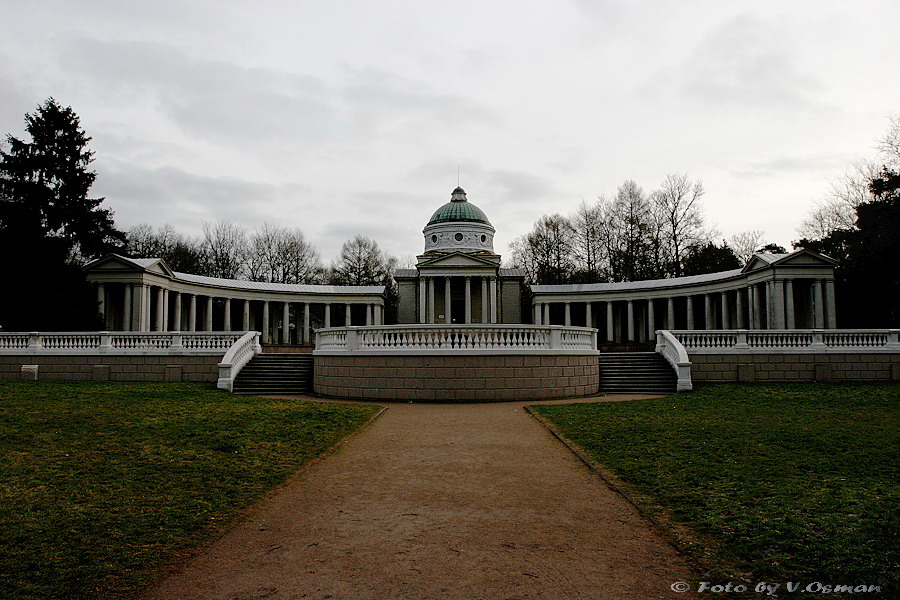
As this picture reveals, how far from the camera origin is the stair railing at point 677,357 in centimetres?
2045

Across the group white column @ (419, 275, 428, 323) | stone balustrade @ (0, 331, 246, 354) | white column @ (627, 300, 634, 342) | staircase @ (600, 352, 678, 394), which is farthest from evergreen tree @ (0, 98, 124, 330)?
white column @ (627, 300, 634, 342)

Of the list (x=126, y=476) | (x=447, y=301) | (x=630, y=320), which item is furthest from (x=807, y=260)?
(x=126, y=476)

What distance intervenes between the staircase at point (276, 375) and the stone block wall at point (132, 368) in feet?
5.95

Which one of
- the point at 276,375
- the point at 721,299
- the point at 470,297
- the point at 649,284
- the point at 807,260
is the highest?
the point at 807,260

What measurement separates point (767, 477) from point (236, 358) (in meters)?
18.8

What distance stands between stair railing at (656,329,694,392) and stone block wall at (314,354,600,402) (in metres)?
4.48

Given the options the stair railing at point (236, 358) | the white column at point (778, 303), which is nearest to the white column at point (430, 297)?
the white column at point (778, 303)

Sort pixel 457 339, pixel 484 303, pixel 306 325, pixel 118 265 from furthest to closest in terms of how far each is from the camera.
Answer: pixel 484 303 → pixel 306 325 → pixel 118 265 → pixel 457 339

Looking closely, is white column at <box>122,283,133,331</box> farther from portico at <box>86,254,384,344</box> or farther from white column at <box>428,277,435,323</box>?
white column at <box>428,277,435,323</box>

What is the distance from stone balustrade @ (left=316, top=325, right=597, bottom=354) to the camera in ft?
59.4

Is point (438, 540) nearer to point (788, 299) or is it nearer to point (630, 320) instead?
point (788, 299)

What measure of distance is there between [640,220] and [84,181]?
45.2 metres

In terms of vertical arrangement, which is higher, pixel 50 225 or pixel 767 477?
pixel 50 225

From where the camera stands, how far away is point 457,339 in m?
18.1
